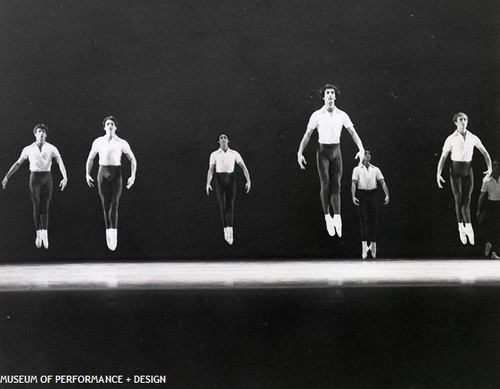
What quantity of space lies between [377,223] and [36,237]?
8.65ft

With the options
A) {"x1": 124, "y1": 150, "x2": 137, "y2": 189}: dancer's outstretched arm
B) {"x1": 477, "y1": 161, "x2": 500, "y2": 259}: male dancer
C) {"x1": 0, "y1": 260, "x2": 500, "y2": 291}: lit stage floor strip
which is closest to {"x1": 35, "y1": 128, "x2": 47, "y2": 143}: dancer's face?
{"x1": 124, "y1": 150, "x2": 137, "y2": 189}: dancer's outstretched arm

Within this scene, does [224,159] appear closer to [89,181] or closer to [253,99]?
[253,99]

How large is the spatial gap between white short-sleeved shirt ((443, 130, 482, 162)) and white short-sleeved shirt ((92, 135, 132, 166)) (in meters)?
2.49

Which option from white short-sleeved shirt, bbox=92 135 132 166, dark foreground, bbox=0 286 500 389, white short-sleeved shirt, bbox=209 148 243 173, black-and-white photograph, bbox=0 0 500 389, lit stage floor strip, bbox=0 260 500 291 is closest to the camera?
dark foreground, bbox=0 286 500 389

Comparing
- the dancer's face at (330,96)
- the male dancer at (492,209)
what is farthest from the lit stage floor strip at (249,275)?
the dancer's face at (330,96)

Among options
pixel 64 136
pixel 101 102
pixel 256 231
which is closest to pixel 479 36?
pixel 256 231

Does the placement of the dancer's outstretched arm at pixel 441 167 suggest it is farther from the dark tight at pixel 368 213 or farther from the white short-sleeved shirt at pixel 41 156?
the white short-sleeved shirt at pixel 41 156

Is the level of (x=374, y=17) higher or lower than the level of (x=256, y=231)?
higher

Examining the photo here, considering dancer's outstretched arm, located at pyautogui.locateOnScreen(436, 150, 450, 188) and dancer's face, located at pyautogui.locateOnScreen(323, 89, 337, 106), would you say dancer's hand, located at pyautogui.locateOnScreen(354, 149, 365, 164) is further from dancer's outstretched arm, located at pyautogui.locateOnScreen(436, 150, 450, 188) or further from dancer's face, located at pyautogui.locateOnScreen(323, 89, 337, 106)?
dancer's outstretched arm, located at pyautogui.locateOnScreen(436, 150, 450, 188)

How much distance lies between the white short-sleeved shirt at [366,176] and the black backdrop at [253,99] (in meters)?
0.09

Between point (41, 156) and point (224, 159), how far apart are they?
4.69ft

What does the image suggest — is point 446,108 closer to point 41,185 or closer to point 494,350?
point 494,350

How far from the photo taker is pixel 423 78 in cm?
468

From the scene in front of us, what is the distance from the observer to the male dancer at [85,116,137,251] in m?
4.75
